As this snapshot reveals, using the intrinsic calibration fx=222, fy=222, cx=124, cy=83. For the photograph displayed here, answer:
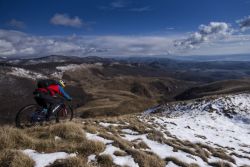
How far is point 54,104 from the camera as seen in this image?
422 inches

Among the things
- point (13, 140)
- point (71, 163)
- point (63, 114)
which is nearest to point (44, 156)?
point (71, 163)

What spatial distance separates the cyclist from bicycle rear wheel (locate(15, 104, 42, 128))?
294mm

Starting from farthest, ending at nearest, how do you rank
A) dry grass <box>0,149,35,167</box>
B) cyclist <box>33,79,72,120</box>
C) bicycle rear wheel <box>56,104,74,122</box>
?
bicycle rear wheel <box>56,104,74,122</box>, cyclist <box>33,79,72,120</box>, dry grass <box>0,149,35,167</box>

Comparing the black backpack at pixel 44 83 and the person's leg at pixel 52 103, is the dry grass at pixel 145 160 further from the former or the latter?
the black backpack at pixel 44 83

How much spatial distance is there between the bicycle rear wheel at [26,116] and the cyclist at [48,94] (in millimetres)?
294

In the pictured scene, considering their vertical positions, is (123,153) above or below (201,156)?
above

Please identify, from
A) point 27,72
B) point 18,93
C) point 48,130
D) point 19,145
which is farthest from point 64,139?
point 27,72

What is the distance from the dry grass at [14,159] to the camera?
229 inches

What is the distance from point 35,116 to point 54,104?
101cm

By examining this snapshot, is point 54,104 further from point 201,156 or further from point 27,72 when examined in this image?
point 27,72

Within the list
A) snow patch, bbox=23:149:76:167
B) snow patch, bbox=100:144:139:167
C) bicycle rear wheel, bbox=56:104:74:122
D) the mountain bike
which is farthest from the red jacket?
snow patch, bbox=100:144:139:167

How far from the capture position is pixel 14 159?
5867mm

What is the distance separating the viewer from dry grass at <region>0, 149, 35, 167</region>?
5812mm

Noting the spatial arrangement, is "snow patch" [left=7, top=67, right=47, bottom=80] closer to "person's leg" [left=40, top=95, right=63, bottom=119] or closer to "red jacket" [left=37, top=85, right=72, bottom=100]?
"person's leg" [left=40, top=95, right=63, bottom=119]
